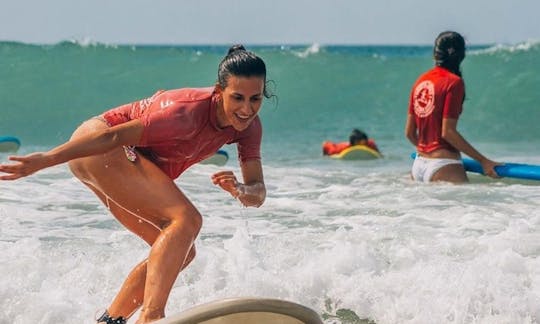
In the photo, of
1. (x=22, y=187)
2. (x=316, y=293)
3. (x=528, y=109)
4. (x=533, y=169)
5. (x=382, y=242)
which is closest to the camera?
(x=316, y=293)

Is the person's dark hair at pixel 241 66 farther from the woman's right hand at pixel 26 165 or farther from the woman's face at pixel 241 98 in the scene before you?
the woman's right hand at pixel 26 165

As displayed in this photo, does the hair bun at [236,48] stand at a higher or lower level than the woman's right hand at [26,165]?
higher

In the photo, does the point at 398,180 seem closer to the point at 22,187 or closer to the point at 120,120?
the point at 22,187

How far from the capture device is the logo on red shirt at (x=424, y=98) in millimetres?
8449

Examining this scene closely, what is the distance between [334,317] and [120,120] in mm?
1851

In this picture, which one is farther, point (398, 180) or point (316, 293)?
point (398, 180)

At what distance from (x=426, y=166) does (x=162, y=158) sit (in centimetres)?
477

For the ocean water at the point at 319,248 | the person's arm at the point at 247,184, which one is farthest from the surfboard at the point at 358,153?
the person's arm at the point at 247,184

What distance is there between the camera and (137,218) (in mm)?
4438

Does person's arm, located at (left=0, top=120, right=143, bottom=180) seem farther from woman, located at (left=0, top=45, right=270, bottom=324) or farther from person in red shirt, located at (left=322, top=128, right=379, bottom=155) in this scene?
person in red shirt, located at (left=322, top=128, right=379, bottom=155)

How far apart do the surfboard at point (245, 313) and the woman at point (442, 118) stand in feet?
15.8

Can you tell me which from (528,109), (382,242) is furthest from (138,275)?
(528,109)

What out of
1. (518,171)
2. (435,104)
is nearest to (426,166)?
(435,104)

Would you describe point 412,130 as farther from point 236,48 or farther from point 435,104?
point 236,48
